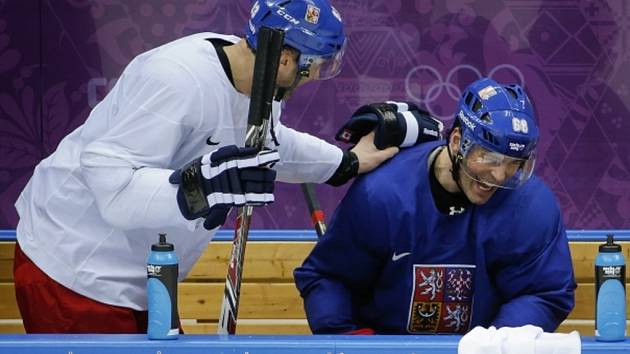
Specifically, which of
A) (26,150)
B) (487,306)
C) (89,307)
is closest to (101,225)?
(89,307)

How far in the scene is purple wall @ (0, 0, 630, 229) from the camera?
5.27 metres

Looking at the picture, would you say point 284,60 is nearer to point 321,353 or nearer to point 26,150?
point 321,353

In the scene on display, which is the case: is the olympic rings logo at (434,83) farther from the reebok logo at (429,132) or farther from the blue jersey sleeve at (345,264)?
the blue jersey sleeve at (345,264)

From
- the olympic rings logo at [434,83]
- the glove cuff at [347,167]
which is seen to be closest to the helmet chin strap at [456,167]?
the glove cuff at [347,167]

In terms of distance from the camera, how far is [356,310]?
11.1 feet

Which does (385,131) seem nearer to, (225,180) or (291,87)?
(291,87)

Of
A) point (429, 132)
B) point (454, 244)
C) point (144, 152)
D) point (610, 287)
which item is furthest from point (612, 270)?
point (144, 152)

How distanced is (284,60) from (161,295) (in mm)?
582

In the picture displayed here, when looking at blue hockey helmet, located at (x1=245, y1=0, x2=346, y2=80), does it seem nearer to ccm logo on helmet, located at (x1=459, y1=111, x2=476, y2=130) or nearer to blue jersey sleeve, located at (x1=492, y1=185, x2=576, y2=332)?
ccm logo on helmet, located at (x1=459, y1=111, x2=476, y2=130)

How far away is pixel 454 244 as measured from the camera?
10.5ft

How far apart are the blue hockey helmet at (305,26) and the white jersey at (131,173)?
14 centimetres

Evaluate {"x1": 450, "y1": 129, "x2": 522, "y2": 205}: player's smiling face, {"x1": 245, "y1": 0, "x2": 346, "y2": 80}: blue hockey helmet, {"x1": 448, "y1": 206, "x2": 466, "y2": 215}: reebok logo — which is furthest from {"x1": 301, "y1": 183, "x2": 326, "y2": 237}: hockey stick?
{"x1": 245, "y1": 0, "x2": 346, "y2": 80}: blue hockey helmet

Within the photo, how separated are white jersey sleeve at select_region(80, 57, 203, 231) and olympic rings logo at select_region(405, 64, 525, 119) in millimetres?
2431

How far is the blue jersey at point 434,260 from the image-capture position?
3.19 metres
